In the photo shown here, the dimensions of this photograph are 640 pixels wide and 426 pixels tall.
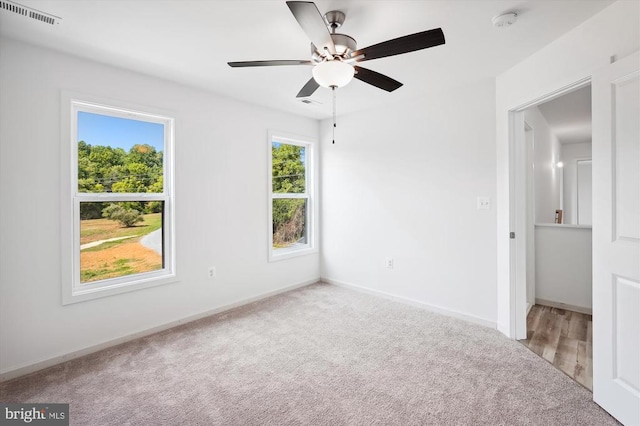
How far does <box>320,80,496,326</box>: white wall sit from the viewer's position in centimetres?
329

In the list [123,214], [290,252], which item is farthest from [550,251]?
[123,214]

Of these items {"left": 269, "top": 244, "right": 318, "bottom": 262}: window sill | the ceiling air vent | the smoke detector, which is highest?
the ceiling air vent

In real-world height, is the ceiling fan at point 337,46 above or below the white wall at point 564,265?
above

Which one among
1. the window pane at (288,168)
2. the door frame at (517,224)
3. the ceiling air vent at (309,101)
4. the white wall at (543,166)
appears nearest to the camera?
the door frame at (517,224)

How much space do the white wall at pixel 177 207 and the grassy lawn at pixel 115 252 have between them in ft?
0.75

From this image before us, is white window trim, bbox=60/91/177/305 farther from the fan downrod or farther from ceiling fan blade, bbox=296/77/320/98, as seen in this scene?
the fan downrod

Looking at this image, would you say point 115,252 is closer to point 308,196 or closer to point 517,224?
point 308,196

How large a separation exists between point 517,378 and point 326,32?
2.67 metres

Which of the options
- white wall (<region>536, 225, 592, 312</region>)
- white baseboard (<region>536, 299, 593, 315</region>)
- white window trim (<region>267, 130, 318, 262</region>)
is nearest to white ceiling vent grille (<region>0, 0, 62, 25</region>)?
white window trim (<region>267, 130, 318, 262</region>)

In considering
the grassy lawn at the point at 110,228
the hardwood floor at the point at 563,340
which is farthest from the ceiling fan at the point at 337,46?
the hardwood floor at the point at 563,340

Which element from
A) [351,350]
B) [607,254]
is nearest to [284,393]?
[351,350]

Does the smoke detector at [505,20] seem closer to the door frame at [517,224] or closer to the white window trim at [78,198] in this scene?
the door frame at [517,224]

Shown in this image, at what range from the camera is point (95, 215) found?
285 centimetres

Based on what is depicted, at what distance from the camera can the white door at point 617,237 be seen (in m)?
1.77
